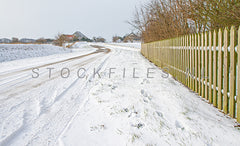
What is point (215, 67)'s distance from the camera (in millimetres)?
3398

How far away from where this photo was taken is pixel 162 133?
2.41 m

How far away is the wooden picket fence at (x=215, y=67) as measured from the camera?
2824 millimetres

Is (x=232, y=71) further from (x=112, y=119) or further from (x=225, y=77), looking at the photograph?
(x=112, y=119)

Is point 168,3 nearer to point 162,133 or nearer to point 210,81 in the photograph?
point 210,81

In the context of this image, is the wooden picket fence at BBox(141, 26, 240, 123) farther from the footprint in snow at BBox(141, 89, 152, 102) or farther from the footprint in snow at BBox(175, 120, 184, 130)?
the footprint in snow at BBox(141, 89, 152, 102)

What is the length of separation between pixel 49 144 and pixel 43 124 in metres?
0.65

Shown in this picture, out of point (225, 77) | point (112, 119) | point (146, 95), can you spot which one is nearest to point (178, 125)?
A: point (112, 119)

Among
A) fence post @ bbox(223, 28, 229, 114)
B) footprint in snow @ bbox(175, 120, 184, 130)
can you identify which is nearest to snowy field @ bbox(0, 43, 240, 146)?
footprint in snow @ bbox(175, 120, 184, 130)

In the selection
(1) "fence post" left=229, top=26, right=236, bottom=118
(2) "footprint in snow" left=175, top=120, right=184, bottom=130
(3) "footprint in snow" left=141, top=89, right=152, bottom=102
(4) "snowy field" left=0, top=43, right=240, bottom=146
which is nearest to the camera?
(4) "snowy field" left=0, top=43, right=240, bottom=146

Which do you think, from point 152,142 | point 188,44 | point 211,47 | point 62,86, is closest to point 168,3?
point 188,44

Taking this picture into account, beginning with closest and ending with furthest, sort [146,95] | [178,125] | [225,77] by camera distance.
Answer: [178,125] → [225,77] → [146,95]

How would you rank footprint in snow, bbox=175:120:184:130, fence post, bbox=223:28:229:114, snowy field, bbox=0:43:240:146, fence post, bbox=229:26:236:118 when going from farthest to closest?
fence post, bbox=223:28:229:114 < fence post, bbox=229:26:236:118 < footprint in snow, bbox=175:120:184:130 < snowy field, bbox=0:43:240:146

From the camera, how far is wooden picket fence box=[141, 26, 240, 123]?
111 inches

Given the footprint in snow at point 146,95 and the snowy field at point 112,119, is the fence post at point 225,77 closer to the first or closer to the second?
the snowy field at point 112,119
